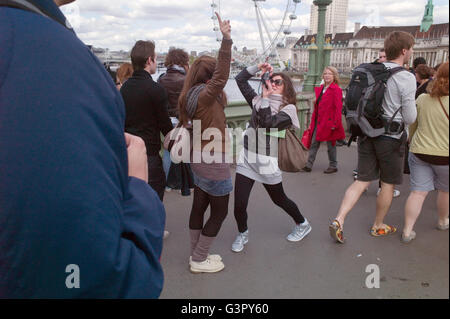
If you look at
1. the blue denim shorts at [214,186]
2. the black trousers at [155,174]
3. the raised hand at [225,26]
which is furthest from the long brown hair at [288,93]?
the black trousers at [155,174]

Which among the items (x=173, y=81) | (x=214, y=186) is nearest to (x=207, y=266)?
(x=214, y=186)

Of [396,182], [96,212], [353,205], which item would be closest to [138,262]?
[96,212]

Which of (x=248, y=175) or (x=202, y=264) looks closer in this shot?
(x=202, y=264)

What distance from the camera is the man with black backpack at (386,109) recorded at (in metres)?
0.87

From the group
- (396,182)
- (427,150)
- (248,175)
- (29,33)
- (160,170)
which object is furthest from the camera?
(160,170)

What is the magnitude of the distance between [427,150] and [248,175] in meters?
2.51

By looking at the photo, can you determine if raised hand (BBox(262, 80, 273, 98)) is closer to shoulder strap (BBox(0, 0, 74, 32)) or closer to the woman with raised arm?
the woman with raised arm

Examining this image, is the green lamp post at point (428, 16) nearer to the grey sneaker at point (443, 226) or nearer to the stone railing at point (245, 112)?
the grey sneaker at point (443, 226)

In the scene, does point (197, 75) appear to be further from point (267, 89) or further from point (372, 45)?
point (372, 45)

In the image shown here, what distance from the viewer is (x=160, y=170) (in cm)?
346

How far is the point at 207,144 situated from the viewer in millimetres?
2785

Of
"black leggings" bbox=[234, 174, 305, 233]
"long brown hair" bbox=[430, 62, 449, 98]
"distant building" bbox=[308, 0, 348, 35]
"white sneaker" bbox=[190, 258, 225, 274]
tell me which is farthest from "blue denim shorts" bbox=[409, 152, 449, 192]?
"black leggings" bbox=[234, 174, 305, 233]

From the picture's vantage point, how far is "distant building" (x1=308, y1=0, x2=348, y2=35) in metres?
1.00

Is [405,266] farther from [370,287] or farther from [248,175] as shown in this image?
[248,175]
